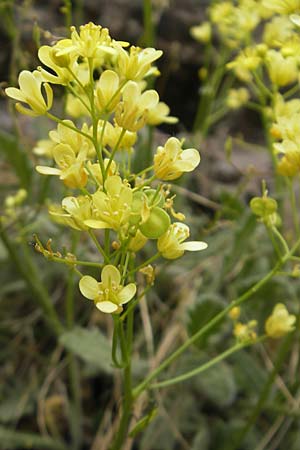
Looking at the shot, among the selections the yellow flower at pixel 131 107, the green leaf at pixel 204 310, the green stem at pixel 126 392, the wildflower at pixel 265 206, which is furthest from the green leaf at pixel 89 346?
the yellow flower at pixel 131 107

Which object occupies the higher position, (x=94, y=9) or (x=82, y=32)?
(x=82, y=32)

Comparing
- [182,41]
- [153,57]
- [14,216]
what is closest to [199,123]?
[182,41]

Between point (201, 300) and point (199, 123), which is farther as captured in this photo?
point (199, 123)

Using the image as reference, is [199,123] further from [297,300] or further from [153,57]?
[153,57]

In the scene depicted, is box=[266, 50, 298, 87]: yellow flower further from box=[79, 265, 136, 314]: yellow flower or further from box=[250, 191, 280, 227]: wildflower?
box=[79, 265, 136, 314]: yellow flower

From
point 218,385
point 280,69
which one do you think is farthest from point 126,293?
point 218,385

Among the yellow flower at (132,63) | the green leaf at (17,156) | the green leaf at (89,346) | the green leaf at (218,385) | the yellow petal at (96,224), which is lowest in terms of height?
the green leaf at (218,385)

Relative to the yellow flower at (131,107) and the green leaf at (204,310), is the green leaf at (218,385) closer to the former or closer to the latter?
the green leaf at (204,310)
